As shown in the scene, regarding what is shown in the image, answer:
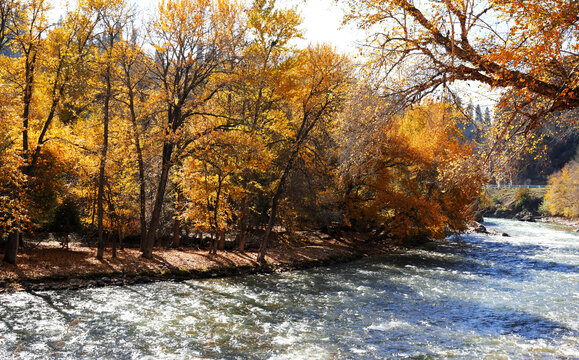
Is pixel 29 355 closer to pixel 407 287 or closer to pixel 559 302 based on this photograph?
pixel 407 287

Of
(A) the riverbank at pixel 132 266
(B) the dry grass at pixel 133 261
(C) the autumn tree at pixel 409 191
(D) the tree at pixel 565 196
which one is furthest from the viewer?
(D) the tree at pixel 565 196

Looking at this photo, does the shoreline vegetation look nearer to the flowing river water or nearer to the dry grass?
the dry grass

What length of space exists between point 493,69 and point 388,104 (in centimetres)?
171

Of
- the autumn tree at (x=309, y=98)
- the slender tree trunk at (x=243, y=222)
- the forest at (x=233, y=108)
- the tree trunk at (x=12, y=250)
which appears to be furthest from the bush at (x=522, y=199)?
the tree trunk at (x=12, y=250)

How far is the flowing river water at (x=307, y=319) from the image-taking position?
27.1 feet

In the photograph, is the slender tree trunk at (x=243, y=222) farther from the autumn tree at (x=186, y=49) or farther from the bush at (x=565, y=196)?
the bush at (x=565, y=196)

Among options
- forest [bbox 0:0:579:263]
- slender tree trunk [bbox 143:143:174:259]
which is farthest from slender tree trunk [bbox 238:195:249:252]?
slender tree trunk [bbox 143:143:174:259]

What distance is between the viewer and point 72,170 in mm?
15859

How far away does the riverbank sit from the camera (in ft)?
41.3

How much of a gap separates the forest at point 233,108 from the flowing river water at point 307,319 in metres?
3.09

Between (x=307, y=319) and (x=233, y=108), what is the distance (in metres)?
12.5

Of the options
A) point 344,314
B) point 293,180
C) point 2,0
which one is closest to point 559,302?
point 344,314

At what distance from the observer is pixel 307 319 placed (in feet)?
34.6

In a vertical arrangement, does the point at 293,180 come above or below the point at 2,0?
below
